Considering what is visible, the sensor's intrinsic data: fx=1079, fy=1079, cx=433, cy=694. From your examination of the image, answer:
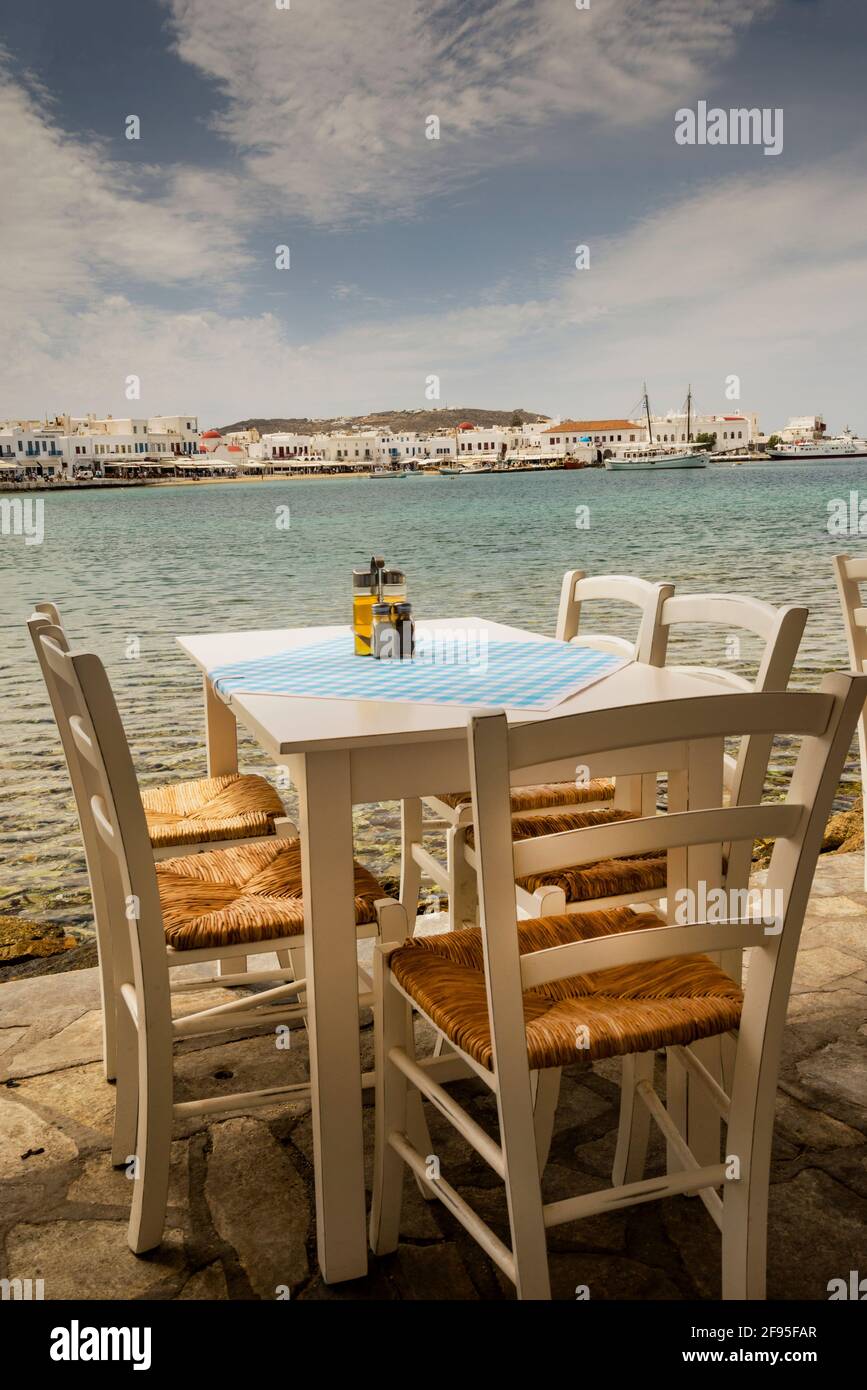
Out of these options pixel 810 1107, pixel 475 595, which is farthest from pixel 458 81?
pixel 810 1107

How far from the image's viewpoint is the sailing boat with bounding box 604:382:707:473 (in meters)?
44.0

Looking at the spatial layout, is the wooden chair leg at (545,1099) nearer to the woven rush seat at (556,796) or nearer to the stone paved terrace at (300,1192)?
the stone paved terrace at (300,1192)

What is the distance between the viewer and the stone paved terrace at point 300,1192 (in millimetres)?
1494

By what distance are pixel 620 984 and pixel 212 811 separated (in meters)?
1.06

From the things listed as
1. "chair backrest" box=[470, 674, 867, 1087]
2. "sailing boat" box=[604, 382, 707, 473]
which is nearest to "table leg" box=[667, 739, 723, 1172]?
"chair backrest" box=[470, 674, 867, 1087]

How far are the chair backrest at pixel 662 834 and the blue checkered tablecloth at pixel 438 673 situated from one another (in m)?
0.52

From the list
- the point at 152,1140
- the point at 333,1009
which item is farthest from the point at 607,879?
the point at 152,1140

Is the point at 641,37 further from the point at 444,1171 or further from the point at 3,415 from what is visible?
the point at 444,1171

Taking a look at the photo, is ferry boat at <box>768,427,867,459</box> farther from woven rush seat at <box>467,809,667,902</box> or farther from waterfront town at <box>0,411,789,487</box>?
woven rush seat at <box>467,809,667,902</box>

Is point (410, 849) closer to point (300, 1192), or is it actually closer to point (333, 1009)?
point (300, 1192)

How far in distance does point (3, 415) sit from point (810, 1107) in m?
40.2

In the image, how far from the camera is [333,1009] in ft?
4.77

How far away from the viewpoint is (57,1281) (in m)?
1.50

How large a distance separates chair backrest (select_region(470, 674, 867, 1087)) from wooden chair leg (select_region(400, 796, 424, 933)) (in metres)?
1.26
